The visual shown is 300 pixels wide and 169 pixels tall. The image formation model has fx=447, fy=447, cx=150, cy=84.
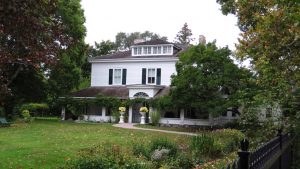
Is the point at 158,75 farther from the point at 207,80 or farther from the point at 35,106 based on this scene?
the point at 35,106

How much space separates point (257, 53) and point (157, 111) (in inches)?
1278

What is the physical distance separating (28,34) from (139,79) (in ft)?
138

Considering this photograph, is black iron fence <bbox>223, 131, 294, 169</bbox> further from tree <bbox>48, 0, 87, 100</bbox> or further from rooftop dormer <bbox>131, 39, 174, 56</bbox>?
rooftop dormer <bbox>131, 39, 174, 56</bbox>

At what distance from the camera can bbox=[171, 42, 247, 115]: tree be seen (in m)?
37.0

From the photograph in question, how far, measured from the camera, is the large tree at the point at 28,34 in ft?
22.7

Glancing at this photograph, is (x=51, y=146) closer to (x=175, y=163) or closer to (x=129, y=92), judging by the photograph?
(x=175, y=163)

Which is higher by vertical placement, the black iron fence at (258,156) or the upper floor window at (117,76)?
the upper floor window at (117,76)

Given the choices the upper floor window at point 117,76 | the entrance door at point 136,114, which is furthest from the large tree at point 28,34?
the upper floor window at point 117,76

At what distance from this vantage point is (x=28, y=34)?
7.18m

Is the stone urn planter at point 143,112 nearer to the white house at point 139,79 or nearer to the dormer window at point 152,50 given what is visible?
the white house at point 139,79

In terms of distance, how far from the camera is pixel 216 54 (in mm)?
38281

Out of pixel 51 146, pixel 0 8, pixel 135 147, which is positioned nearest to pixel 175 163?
pixel 135 147

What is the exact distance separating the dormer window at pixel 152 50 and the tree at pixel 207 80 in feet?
27.7

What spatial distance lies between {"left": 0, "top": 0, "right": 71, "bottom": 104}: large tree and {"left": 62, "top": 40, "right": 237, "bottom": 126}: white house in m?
37.0
